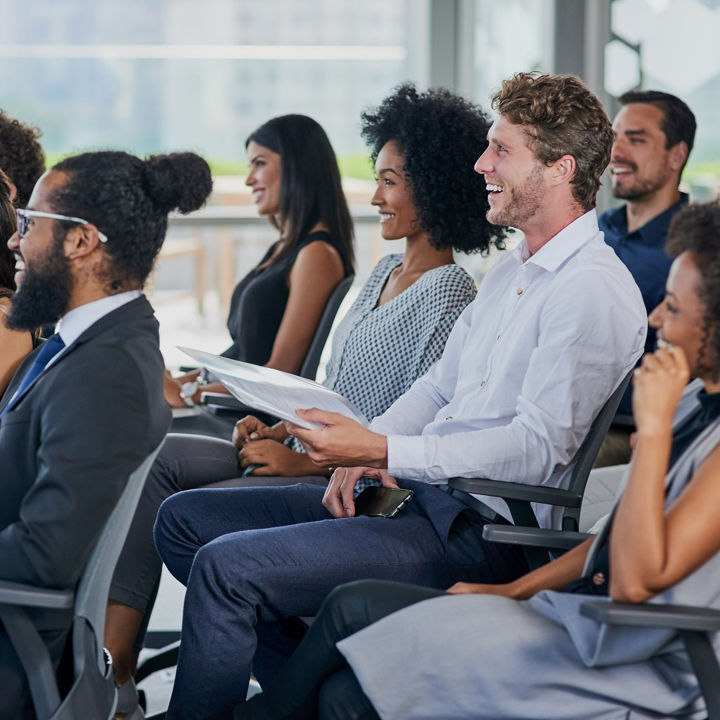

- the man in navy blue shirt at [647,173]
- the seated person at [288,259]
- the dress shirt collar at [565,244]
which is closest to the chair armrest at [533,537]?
the dress shirt collar at [565,244]

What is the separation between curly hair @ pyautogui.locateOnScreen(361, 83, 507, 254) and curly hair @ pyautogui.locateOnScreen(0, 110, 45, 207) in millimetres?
1040

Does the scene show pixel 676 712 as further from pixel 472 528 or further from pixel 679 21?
pixel 679 21

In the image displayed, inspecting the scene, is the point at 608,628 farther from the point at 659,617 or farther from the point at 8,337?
the point at 8,337

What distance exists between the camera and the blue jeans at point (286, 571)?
1893 mm

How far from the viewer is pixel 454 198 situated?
102 inches

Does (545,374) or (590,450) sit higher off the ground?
(545,374)

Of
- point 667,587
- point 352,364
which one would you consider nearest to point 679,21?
point 352,364

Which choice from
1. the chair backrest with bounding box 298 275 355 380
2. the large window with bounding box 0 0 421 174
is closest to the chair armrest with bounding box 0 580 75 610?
the chair backrest with bounding box 298 275 355 380

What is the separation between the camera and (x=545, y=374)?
1948 mm

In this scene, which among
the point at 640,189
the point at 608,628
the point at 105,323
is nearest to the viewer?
the point at 608,628

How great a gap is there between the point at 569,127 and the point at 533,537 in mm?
832

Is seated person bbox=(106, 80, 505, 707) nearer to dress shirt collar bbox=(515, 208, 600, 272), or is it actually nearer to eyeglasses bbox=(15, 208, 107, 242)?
dress shirt collar bbox=(515, 208, 600, 272)

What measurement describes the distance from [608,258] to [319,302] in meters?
1.15

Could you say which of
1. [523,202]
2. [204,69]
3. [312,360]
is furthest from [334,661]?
[204,69]
